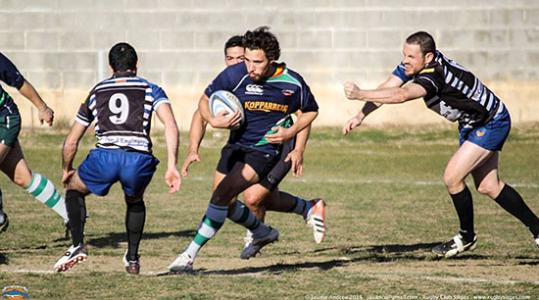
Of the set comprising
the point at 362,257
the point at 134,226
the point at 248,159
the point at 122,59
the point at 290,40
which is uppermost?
the point at 122,59

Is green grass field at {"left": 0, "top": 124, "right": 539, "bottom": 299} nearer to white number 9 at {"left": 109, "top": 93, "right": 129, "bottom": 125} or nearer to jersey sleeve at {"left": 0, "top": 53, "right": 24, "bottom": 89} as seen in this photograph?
white number 9 at {"left": 109, "top": 93, "right": 129, "bottom": 125}

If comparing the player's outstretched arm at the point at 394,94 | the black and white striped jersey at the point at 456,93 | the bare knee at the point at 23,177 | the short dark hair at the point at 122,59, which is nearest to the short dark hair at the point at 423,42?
the black and white striped jersey at the point at 456,93

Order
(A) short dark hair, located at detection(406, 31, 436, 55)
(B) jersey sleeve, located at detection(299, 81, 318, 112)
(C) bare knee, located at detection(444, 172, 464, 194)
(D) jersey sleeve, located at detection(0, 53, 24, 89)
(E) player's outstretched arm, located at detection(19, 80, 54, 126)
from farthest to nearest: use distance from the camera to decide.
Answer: (E) player's outstretched arm, located at detection(19, 80, 54, 126) < (D) jersey sleeve, located at detection(0, 53, 24, 89) < (C) bare knee, located at detection(444, 172, 464, 194) < (B) jersey sleeve, located at detection(299, 81, 318, 112) < (A) short dark hair, located at detection(406, 31, 436, 55)

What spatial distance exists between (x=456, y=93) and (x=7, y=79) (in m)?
4.03

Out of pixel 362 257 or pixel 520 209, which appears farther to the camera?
pixel 362 257

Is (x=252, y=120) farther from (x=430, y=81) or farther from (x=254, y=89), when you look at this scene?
(x=430, y=81)

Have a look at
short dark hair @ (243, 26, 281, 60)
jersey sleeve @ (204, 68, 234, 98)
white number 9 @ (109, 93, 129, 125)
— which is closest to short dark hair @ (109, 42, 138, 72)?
white number 9 @ (109, 93, 129, 125)

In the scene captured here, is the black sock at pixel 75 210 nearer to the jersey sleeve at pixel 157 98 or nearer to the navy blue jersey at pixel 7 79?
the jersey sleeve at pixel 157 98

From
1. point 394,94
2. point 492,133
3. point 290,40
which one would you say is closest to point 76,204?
point 394,94

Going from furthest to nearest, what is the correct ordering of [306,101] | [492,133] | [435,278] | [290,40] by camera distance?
1. [290,40]
2. [492,133]
3. [306,101]
4. [435,278]

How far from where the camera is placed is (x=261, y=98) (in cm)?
910

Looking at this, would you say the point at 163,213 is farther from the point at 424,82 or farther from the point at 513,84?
the point at 513,84

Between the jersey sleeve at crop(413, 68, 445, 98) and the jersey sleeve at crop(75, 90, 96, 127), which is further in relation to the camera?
the jersey sleeve at crop(413, 68, 445, 98)

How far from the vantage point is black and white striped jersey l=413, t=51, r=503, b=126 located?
9.26 metres
